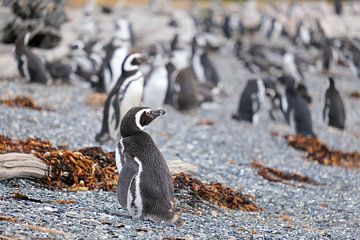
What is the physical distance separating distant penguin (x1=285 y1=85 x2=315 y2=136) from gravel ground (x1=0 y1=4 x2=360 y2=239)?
0.31 metres

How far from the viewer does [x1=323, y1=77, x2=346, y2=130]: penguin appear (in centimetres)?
1438

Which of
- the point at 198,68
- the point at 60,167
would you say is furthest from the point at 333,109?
the point at 60,167

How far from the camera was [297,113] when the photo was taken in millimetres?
13742

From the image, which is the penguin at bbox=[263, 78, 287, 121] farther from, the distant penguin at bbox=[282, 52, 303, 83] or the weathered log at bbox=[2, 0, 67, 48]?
the distant penguin at bbox=[282, 52, 303, 83]

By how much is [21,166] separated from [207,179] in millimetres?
2514

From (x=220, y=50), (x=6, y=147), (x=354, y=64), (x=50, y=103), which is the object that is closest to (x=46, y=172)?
(x=6, y=147)

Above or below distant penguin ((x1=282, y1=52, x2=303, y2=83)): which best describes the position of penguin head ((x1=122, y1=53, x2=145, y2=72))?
above

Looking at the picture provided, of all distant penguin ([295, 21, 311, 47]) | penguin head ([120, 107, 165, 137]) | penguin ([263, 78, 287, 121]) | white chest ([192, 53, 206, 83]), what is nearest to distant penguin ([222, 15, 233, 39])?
distant penguin ([295, 21, 311, 47])

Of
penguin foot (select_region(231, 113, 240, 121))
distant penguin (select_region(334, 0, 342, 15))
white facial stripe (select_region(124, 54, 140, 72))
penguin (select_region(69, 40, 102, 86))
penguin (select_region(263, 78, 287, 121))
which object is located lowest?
penguin foot (select_region(231, 113, 240, 121))

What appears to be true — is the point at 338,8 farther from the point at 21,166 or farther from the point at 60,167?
the point at 21,166

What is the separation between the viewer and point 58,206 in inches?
220

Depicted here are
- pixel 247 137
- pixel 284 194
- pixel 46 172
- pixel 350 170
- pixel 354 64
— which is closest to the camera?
pixel 46 172

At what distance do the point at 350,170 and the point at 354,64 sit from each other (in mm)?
14889

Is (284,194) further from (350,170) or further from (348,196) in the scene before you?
(350,170)
